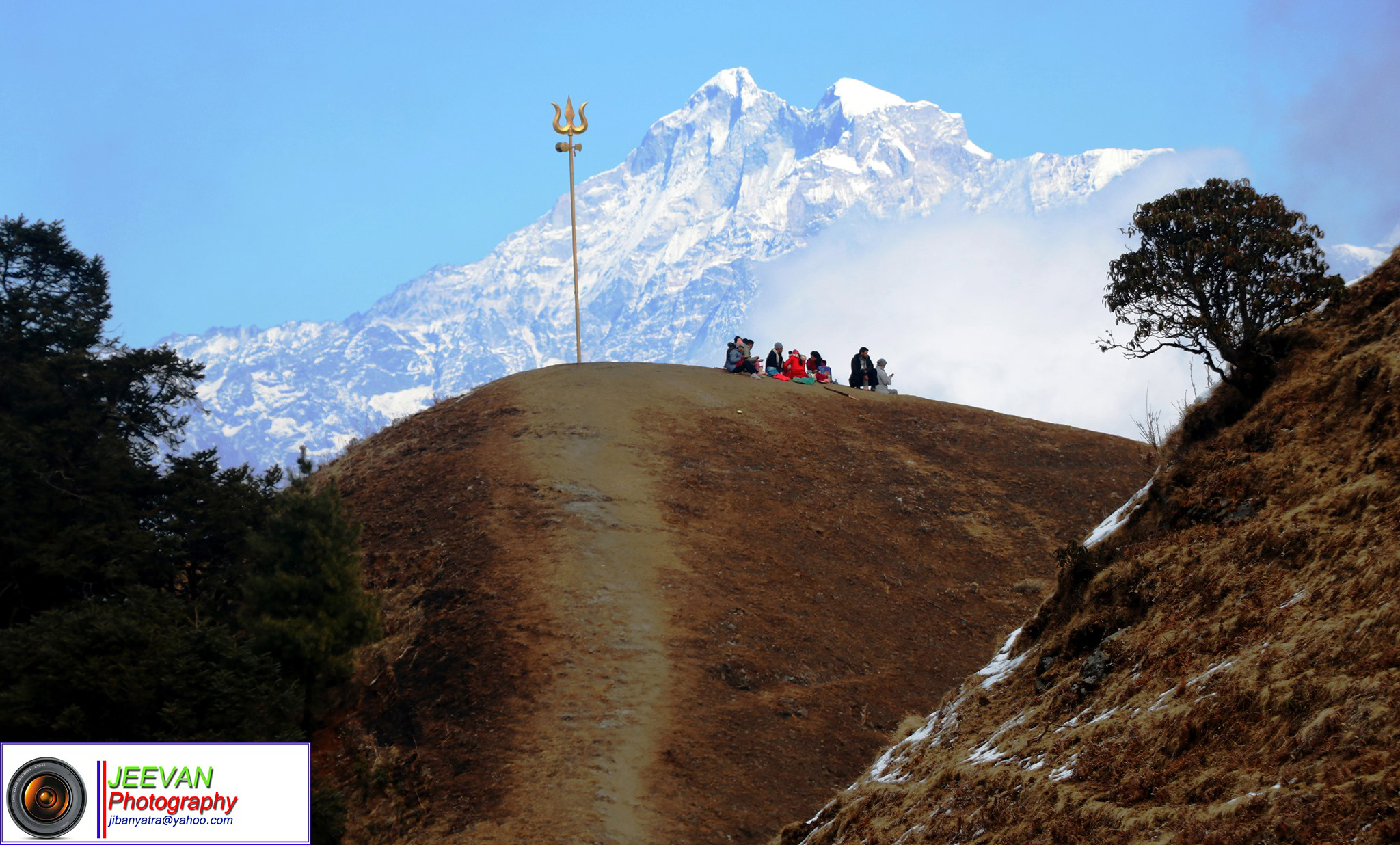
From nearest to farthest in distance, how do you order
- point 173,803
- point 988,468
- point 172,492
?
point 173,803, point 172,492, point 988,468

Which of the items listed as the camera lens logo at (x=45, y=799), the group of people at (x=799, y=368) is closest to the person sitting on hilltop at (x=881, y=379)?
the group of people at (x=799, y=368)

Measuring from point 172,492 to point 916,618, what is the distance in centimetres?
1547

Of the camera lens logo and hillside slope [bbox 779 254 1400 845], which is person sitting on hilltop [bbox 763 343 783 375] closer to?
hillside slope [bbox 779 254 1400 845]

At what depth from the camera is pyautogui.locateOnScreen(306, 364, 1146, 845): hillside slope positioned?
1555cm

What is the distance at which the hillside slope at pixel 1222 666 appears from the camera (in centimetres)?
650

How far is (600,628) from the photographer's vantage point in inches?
726

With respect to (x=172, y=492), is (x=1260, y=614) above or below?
below

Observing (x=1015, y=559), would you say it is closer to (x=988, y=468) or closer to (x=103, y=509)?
(x=988, y=468)

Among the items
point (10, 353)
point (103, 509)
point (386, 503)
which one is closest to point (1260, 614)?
point (386, 503)

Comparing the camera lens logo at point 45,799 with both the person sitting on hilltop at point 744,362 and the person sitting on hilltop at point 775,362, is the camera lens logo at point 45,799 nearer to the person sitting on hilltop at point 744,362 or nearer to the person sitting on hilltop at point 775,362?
the person sitting on hilltop at point 744,362

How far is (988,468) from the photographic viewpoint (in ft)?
88.9

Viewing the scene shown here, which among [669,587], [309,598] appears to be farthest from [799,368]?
[309,598]

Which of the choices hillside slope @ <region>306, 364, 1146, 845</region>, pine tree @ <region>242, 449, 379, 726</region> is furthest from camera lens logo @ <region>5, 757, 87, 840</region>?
pine tree @ <region>242, 449, 379, 726</region>

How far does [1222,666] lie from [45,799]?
12.0 m
